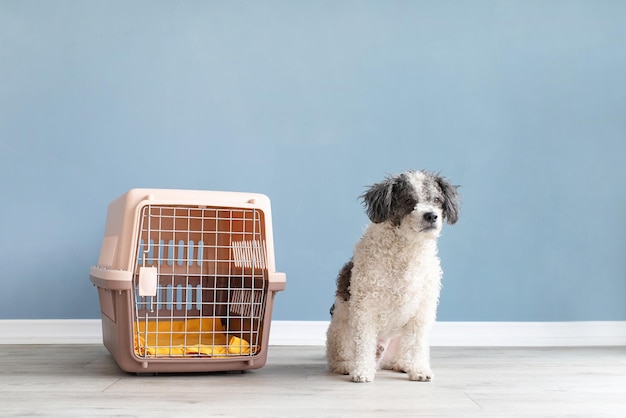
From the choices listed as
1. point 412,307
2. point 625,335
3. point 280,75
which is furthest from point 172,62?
point 625,335

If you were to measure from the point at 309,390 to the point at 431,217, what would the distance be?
67cm

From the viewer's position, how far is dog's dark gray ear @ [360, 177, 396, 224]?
2.15 metres

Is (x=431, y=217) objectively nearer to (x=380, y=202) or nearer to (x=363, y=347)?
(x=380, y=202)

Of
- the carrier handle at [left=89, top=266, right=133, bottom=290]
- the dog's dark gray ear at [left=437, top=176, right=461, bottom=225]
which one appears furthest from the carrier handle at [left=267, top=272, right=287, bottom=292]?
the dog's dark gray ear at [left=437, top=176, right=461, bottom=225]

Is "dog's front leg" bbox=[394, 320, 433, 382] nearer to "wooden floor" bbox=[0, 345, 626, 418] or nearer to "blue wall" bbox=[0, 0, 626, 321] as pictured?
"wooden floor" bbox=[0, 345, 626, 418]

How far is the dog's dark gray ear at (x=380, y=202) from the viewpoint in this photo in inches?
84.7

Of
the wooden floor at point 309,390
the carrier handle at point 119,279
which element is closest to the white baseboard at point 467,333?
the wooden floor at point 309,390

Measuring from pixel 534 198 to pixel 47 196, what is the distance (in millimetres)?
2377

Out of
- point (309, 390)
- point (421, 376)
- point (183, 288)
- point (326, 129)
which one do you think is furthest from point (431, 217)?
point (326, 129)

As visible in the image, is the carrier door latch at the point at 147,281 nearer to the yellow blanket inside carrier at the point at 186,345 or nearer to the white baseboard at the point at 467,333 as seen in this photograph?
the yellow blanket inside carrier at the point at 186,345

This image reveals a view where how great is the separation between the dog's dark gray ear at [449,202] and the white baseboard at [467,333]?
109 centimetres

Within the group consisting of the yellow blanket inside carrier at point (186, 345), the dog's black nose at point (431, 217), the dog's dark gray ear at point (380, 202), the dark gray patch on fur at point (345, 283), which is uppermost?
the dog's dark gray ear at point (380, 202)

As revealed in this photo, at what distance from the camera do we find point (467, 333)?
3150 millimetres

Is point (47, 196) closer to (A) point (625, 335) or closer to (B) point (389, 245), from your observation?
(B) point (389, 245)
